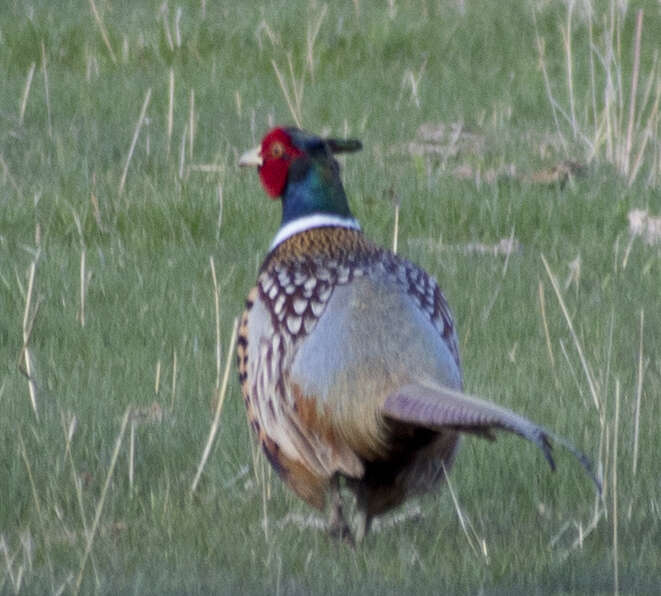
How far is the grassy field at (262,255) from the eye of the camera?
3.85 metres

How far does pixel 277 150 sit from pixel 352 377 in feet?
3.01

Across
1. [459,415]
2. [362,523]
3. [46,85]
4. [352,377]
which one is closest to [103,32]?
[46,85]

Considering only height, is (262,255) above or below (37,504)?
above

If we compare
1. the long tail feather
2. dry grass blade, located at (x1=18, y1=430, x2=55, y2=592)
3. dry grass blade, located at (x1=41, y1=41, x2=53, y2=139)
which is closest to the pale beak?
dry grass blade, located at (x1=18, y1=430, x2=55, y2=592)

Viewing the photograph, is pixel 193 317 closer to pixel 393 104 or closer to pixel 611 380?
pixel 611 380

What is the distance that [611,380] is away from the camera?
Result: 200 inches

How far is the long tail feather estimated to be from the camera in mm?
3184

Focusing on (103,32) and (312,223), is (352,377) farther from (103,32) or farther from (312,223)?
(103,32)

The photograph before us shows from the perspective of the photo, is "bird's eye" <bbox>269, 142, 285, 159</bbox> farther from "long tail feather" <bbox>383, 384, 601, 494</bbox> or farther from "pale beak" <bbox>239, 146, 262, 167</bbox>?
"long tail feather" <bbox>383, 384, 601, 494</bbox>

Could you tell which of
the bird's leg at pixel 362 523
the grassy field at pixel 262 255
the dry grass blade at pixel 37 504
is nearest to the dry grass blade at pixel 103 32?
the grassy field at pixel 262 255

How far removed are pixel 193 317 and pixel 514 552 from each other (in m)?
2.09

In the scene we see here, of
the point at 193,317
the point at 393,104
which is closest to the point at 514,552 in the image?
the point at 193,317

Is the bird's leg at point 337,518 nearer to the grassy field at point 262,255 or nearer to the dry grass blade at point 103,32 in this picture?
the grassy field at point 262,255

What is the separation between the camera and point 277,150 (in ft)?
14.2
